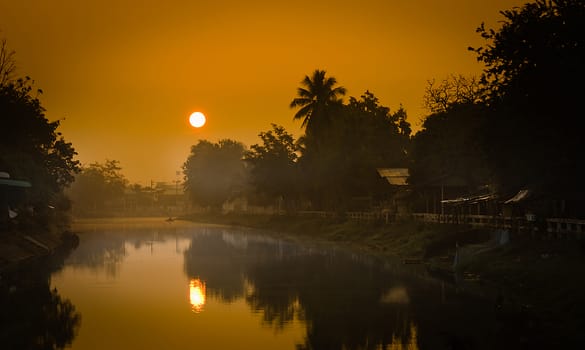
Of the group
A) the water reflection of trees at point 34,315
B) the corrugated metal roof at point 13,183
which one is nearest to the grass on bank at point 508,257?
the water reflection of trees at point 34,315

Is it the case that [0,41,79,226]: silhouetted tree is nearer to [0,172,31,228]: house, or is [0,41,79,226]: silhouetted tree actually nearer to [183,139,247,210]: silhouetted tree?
[0,172,31,228]: house

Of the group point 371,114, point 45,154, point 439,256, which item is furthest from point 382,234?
point 371,114

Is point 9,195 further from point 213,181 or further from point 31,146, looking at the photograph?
point 213,181

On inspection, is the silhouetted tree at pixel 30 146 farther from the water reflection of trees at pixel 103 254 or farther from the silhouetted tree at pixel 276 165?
the silhouetted tree at pixel 276 165

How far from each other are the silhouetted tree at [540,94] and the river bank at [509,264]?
4.11 meters

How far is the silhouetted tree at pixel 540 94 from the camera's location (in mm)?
40344

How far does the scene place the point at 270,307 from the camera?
119 feet

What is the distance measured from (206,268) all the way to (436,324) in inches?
1227

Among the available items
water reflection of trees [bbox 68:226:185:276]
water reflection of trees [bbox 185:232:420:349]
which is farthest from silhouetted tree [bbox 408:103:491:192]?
water reflection of trees [bbox 68:226:185:276]

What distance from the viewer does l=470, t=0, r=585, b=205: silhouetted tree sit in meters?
40.3

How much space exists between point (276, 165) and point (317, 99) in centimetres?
2020

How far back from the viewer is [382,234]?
79250 mm

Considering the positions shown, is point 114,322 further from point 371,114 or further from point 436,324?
point 371,114

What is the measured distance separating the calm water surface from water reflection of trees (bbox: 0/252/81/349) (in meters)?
0.25
